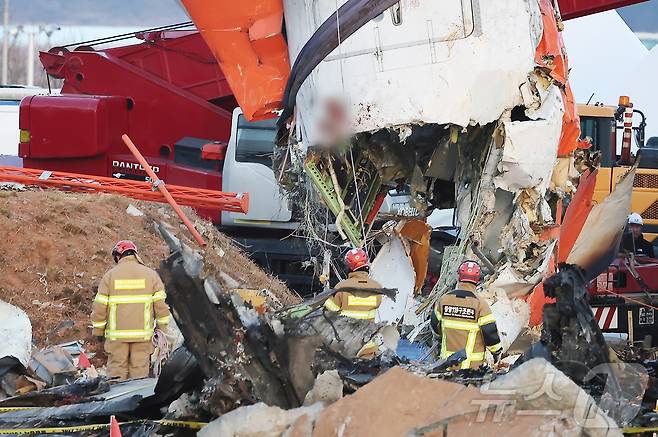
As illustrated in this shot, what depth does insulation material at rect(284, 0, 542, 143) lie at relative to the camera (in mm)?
8711

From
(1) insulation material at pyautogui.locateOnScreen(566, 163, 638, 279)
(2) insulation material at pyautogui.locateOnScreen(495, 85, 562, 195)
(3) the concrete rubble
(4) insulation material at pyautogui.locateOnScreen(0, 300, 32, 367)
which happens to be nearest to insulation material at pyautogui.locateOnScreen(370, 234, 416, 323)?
(1) insulation material at pyautogui.locateOnScreen(566, 163, 638, 279)

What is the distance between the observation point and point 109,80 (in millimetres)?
15719

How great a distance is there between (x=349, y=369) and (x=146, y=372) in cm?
397

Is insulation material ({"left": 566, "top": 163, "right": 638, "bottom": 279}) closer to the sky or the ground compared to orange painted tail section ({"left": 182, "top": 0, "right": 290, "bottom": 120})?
closer to the ground

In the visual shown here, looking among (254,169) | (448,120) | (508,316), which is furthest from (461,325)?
(254,169)

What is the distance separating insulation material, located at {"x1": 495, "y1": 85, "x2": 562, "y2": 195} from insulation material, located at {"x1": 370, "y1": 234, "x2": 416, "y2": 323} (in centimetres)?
152

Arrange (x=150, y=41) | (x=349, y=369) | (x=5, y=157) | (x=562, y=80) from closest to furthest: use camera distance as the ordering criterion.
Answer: (x=349, y=369) < (x=562, y=80) < (x=150, y=41) < (x=5, y=157)

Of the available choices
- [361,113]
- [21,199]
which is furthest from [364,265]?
[21,199]

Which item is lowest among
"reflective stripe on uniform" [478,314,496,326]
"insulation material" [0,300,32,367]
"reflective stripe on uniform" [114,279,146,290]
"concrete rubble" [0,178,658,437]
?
"insulation material" [0,300,32,367]

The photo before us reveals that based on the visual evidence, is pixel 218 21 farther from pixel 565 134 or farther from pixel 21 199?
pixel 21 199

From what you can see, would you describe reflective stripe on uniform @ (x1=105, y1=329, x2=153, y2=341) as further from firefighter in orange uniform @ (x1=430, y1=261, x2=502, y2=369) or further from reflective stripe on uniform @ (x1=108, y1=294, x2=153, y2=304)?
firefighter in orange uniform @ (x1=430, y1=261, x2=502, y2=369)

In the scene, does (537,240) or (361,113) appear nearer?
(361,113)

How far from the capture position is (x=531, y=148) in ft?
30.0

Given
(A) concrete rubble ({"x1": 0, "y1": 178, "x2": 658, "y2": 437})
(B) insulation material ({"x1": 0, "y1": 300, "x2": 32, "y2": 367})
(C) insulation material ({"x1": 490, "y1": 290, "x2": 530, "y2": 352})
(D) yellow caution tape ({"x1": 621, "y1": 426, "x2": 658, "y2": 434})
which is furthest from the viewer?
(C) insulation material ({"x1": 490, "y1": 290, "x2": 530, "y2": 352})
